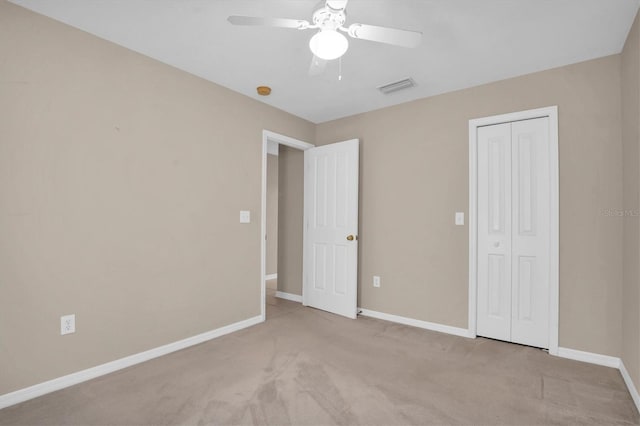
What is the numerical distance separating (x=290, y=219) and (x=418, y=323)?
2.15 m

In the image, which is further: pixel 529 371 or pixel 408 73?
pixel 408 73

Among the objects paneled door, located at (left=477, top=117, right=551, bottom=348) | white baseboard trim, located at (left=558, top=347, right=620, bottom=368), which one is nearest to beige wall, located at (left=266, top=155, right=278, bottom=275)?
paneled door, located at (left=477, top=117, right=551, bottom=348)

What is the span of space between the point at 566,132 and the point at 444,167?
39.1 inches

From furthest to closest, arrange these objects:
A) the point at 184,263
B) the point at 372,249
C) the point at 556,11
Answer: the point at 372,249
the point at 184,263
the point at 556,11

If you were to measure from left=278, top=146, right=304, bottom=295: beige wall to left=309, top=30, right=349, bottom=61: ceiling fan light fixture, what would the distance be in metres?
2.74

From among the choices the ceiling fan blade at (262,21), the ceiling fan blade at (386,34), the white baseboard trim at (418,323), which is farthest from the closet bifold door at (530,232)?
the ceiling fan blade at (262,21)

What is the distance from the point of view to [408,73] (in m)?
2.88

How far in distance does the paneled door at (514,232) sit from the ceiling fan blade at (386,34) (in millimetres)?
1686

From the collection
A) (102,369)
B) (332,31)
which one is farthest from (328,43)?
(102,369)

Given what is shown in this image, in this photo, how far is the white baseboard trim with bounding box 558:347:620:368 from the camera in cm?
247

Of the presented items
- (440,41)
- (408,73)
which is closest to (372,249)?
(408,73)

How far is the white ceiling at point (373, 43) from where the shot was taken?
1986mm

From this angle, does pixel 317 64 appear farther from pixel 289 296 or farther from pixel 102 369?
pixel 289 296

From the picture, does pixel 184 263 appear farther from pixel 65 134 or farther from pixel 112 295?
pixel 65 134
